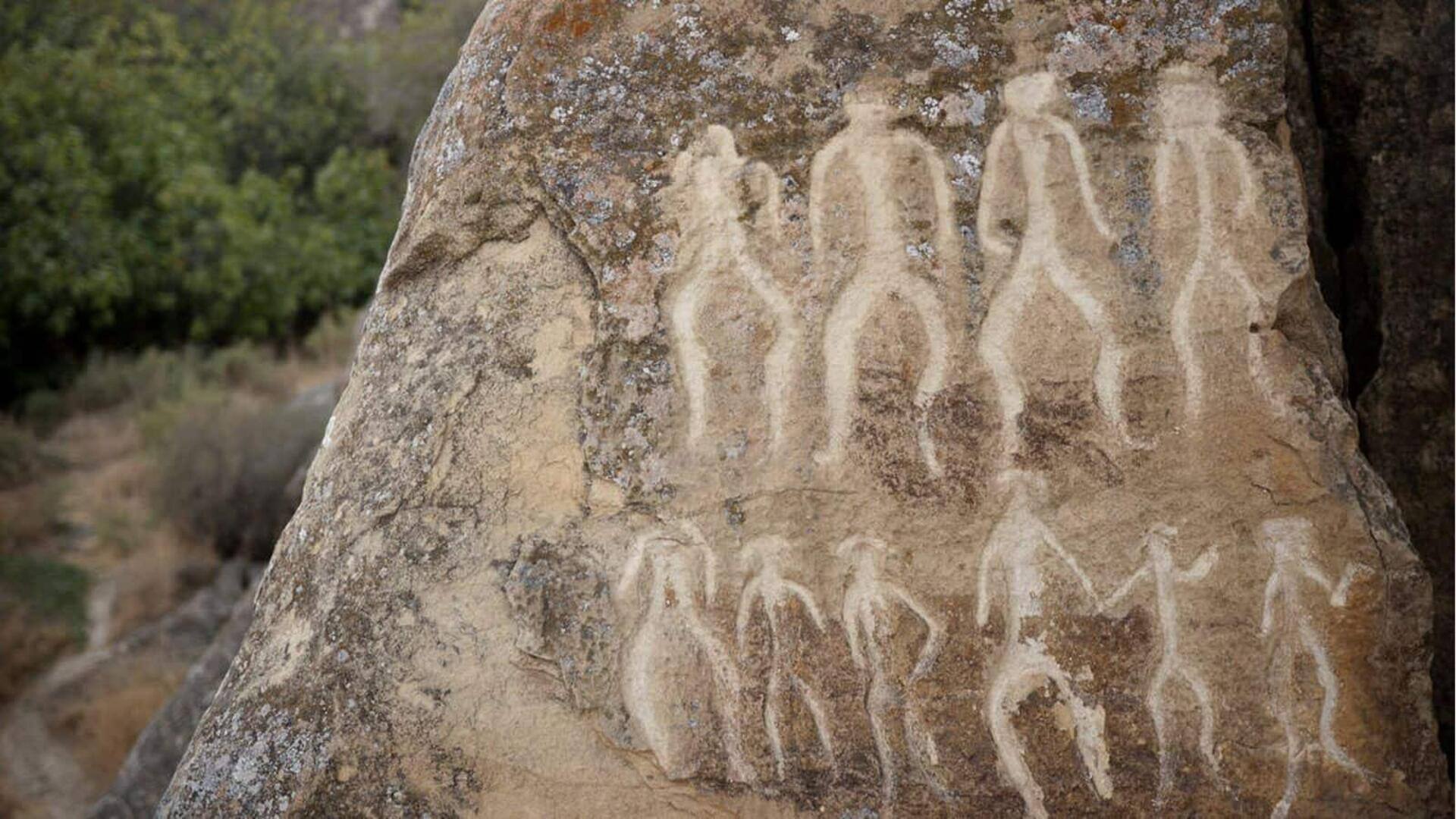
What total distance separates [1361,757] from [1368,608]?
255mm

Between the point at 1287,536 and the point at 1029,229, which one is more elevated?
the point at 1029,229

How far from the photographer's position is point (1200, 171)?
2355mm

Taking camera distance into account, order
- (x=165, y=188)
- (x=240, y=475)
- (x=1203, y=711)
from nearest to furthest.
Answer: (x=1203, y=711), (x=240, y=475), (x=165, y=188)

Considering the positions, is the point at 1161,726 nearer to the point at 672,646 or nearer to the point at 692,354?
the point at 672,646

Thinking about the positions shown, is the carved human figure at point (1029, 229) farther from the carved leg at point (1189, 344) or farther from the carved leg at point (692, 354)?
the carved leg at point (692, 354)

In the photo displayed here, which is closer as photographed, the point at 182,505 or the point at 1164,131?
the point at 1164,131

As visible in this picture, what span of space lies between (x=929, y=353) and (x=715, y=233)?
1.43ft

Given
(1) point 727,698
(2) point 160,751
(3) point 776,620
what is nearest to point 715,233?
(3) point 776,620

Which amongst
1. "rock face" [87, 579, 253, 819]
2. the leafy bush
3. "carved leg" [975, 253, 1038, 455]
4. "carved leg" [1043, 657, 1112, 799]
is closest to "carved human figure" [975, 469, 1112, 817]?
"carved leg" [1043, 657, 1112, 799]

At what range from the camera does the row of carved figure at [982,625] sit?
2.28 metres

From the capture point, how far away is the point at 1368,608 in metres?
2.30

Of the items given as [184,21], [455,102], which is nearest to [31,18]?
[184,21]

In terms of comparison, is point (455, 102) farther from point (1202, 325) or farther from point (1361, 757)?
point (1361, 757)

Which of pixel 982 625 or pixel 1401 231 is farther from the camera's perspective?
pixel 1401 231
